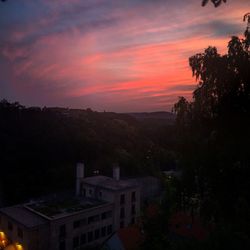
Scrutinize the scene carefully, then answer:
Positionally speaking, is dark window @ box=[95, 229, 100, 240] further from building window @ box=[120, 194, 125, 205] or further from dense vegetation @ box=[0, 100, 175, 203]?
dense vegetation @ box=[0, 100, 175, 203]

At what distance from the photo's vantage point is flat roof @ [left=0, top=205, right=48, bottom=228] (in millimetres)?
22814

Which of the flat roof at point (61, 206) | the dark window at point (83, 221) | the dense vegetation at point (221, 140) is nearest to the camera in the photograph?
the dense vegetation at point (221, 140)

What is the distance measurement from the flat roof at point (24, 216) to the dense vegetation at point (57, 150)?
31.0ft

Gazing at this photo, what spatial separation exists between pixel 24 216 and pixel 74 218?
3.72m

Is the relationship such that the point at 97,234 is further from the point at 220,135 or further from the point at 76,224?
the point at 220,135

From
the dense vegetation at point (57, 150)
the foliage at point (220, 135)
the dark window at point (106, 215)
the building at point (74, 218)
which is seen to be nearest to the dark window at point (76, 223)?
the building at point (74, 218)

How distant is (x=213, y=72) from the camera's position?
8656 millimetres

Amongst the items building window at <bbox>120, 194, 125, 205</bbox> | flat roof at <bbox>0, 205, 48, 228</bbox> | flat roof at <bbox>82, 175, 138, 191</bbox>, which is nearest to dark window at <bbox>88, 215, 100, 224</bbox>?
flat roof at <bbox>82, 175, 138, 191</bbox>

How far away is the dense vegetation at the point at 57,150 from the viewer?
3781 centimetres

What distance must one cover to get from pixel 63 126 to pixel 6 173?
1335 centimetres

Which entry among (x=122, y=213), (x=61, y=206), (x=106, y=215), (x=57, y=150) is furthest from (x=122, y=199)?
(x=57, y=150)

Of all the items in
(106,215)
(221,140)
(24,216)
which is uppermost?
(221,140)

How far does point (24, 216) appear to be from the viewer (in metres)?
24.3

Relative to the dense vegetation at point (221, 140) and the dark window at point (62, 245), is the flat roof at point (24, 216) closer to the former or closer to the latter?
the dark window at point (62, 245)
